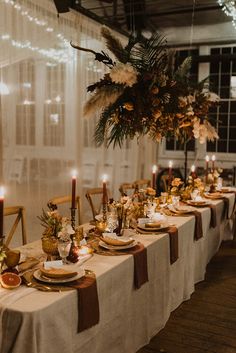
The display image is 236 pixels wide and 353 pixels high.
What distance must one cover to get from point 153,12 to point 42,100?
11.0ft

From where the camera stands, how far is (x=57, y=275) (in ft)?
6.31

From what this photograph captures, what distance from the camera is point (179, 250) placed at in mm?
3195

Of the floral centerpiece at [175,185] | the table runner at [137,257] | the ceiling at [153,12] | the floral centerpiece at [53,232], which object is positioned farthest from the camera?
the ceiling at [153,12]

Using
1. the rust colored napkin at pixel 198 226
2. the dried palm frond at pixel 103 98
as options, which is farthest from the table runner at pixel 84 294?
the rust colored napkin at pixel 198 226

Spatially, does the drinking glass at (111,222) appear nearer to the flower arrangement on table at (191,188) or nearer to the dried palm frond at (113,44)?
the dried palm frond at (113,44)

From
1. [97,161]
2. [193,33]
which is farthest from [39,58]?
[193,33]

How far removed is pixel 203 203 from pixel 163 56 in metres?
1.43

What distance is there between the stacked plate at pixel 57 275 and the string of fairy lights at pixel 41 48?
9.59 ft

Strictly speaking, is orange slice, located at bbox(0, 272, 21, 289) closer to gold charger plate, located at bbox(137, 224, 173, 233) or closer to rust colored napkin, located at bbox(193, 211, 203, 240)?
gold charger plate, located at bbox(137, 224, 173, 233)

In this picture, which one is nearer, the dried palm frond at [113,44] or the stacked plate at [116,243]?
the stacked plate at [116,243]

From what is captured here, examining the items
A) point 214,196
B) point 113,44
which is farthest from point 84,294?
point 214,196

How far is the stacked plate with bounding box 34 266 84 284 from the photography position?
1916mm

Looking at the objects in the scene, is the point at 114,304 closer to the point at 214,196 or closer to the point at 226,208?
the point at 214,196

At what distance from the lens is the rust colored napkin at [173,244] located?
2949 millimetres
